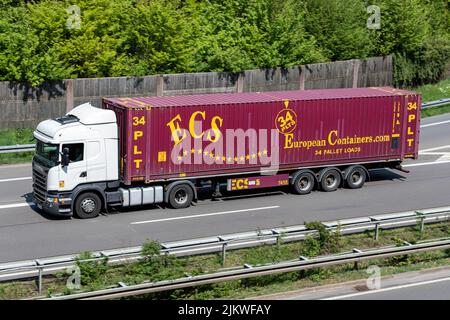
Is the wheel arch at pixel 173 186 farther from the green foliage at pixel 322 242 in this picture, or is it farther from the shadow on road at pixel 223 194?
the green foliage at pixel 322 242

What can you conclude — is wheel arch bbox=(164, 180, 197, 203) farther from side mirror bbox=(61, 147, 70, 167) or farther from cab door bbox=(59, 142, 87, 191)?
side mirror bbox=(61, 147, 70, 167)

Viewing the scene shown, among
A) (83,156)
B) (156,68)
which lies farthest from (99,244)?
(156,68)

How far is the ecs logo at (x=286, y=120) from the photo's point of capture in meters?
29.4

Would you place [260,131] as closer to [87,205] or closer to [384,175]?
[87,205]

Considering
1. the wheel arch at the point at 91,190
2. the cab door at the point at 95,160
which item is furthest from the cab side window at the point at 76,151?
the wheel arch at the point at 91,190

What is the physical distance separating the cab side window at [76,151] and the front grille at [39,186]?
105 centimetres

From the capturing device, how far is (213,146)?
28.4 meters

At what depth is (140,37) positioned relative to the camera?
40.8 meters

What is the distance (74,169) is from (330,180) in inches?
380

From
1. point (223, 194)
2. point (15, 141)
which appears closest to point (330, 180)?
point (223, 194)

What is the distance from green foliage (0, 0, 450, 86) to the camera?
38.0 meters

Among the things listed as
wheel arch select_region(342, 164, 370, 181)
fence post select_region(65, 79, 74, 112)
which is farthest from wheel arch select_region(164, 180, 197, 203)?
fence post select_region(65, 79, 74, 112)
